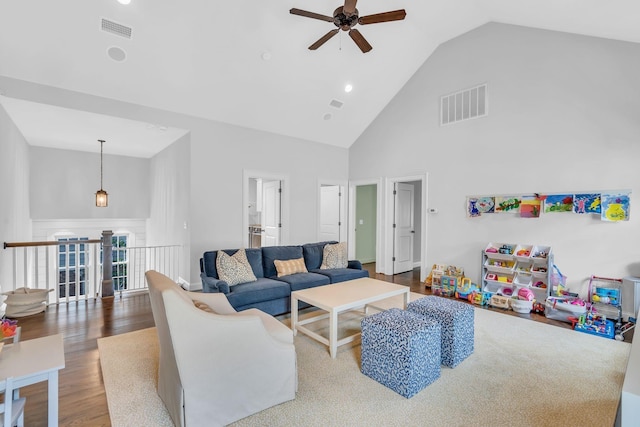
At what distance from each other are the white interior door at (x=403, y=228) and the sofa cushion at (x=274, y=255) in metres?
2.76

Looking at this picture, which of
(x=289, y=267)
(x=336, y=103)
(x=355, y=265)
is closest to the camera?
(x=289, y=267)

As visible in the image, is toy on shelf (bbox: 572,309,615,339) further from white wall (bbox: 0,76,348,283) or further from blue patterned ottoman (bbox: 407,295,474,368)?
white wall (bbox: 0,76,348,283)

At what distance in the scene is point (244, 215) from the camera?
566cm

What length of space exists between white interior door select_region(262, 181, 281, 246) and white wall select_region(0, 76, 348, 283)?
0.30m

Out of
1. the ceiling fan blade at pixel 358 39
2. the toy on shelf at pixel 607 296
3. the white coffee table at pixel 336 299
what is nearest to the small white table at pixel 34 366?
the white coffee table at pixel 336 299

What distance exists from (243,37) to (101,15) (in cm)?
A: 159

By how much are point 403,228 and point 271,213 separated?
298 cm

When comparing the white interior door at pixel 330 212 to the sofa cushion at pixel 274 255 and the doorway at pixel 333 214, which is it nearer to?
the doorway at pixel 333 214

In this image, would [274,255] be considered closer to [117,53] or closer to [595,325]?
[117,53]

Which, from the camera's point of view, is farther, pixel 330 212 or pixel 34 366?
pixel 330 212

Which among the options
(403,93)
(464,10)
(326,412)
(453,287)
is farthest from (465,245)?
(326,412)

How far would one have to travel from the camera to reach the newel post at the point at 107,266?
4.57 metres

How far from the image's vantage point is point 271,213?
265 inches

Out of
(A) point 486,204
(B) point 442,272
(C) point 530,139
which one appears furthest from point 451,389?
(C) point 530,139
